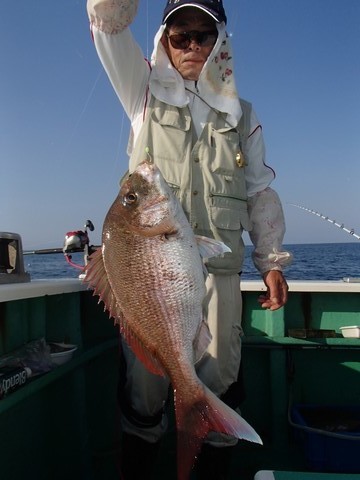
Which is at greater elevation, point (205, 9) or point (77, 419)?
point (205, 9)

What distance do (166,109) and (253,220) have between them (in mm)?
867

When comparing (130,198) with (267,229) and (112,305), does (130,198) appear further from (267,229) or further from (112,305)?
(267,229)

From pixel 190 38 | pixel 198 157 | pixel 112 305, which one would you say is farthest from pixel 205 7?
pixel 112 305

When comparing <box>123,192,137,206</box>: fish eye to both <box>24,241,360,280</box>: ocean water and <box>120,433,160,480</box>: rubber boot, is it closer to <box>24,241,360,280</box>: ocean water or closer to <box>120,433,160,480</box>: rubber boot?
<box>120,433,160,480</box>: rubber boot

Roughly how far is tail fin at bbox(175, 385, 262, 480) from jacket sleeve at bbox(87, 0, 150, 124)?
165 centimetres

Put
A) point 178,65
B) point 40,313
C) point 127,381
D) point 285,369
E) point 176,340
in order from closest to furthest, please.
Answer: point 176,340 → point 127,381 → point 178,65 → point 40,313 → point 285,369

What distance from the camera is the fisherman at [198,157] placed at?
8.09 ft

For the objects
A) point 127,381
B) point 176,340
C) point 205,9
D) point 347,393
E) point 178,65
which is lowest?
point 347,393

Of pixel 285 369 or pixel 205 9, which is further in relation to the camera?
pixel 285 369

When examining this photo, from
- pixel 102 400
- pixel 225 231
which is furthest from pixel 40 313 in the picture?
pixel 225 231

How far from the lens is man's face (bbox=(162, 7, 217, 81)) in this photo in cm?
265

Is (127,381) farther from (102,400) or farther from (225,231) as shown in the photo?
(102,400)

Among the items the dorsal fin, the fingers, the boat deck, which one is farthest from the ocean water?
the dorsal fin

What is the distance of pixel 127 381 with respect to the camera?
250 cm
